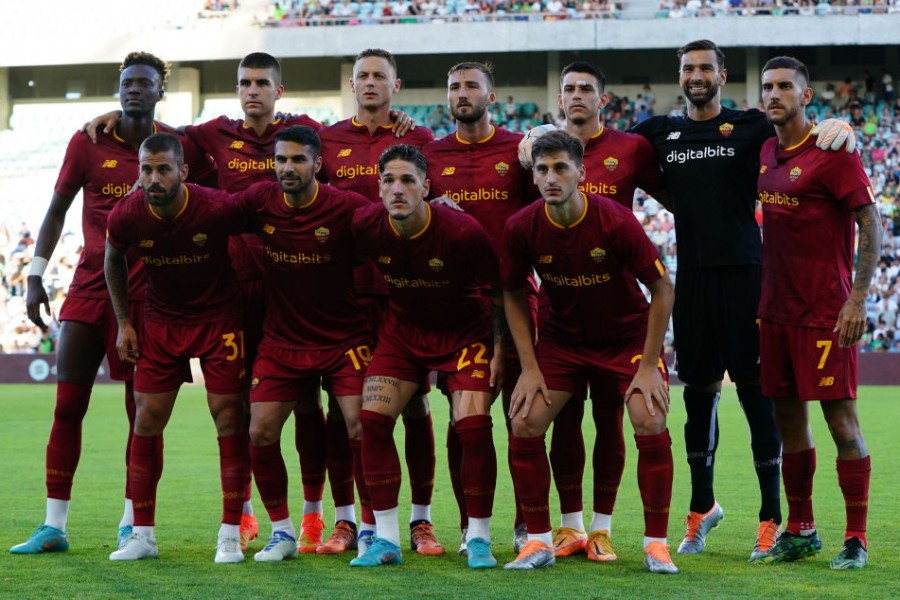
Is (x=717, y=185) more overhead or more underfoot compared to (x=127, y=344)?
more overhead

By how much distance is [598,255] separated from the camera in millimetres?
6191

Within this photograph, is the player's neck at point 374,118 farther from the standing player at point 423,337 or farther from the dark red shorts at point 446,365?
the dark red shorts at point 446,365

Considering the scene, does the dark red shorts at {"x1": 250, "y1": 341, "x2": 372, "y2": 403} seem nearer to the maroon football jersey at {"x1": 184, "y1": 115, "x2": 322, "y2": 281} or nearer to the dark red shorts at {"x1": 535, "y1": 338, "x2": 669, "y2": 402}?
the maroon football jersey at {"x1": 184, "y1": 115, "x2": 322, "y2": 281}

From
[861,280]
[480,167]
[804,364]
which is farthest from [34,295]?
[861,280]

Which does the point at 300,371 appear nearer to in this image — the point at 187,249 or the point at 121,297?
the point at 187,249

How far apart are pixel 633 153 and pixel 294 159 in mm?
1822

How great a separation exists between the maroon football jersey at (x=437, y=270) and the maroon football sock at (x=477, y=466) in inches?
16.3

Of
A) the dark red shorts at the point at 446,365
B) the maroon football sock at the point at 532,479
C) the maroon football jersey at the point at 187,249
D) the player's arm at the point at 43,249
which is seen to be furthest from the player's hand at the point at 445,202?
the player's arm at the point at 43,249

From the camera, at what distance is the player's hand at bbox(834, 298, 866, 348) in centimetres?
611

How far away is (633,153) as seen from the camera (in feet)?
22.9

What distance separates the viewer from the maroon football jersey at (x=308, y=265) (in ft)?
21.6

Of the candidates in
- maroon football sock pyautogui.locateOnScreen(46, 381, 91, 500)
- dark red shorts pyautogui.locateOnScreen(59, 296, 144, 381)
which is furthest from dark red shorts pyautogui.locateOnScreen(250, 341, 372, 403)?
maroon football sock pyautogui.locateOnScreen(46, 381, 91, 500)

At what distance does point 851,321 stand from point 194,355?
322cm

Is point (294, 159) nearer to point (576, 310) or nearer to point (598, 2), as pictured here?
point (576, 310)
